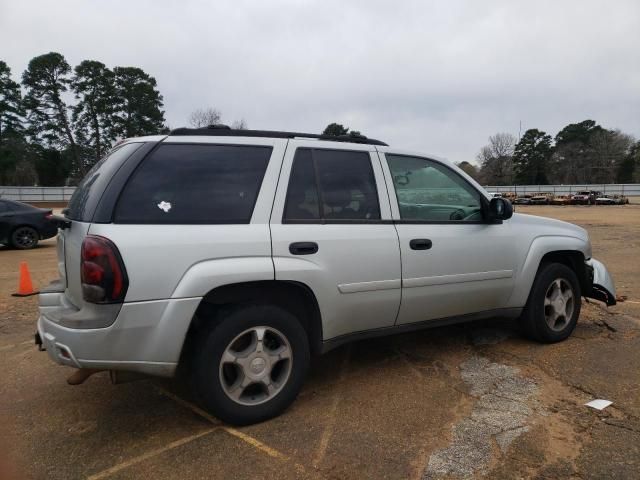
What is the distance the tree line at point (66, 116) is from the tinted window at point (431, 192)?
5356cm

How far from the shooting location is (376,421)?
3191 millimetres

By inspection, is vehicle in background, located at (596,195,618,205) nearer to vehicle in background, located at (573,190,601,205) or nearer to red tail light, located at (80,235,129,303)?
vehicle in background, located at (573,190,601,205)

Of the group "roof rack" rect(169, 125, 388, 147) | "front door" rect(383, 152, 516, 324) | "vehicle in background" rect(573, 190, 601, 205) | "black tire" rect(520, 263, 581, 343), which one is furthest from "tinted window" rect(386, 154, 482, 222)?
"vehicle in background" rect(573, 190, 601, 205)

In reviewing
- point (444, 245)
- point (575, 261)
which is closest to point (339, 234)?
point (444, 245)


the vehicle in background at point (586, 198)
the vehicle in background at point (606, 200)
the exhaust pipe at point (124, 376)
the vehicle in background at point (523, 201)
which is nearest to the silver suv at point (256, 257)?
the exhaust pipe at point (124, 376)

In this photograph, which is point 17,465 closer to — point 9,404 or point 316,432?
point 9,404

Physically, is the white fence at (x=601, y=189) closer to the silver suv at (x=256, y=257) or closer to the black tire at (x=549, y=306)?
the black tire at (x=549, y=306)

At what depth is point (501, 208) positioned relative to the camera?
4066 mm

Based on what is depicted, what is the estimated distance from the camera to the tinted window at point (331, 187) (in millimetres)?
3314

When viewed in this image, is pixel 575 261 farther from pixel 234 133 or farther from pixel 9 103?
pixel 9 103

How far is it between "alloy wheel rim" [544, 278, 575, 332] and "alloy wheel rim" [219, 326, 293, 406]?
270cm

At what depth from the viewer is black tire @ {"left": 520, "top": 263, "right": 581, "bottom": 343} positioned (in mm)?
4500

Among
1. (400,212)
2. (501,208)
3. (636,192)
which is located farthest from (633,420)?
(636,192)

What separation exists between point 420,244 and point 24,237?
12.0 metres
